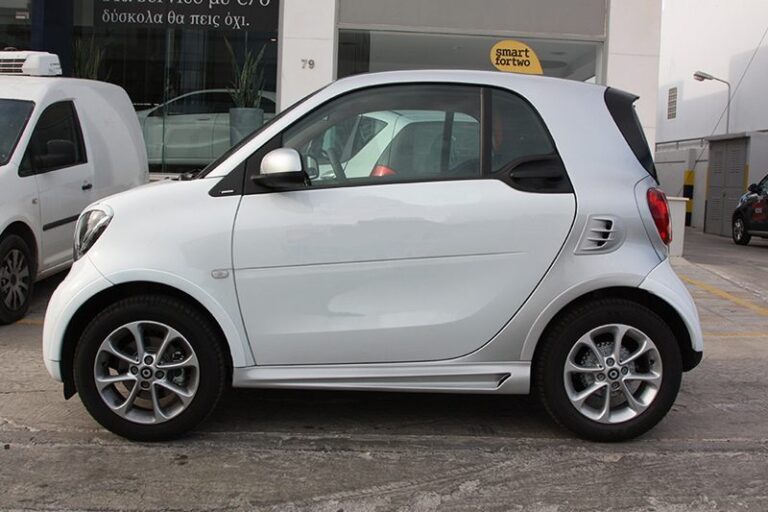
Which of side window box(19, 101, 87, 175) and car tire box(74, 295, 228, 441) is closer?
car tire box(74, 295, 228, 441)

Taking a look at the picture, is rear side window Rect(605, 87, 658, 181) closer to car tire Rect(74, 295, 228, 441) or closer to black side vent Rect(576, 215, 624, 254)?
black side vent Rect(576, 215, 624, 254)

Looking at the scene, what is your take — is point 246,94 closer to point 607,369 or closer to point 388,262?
point 388,262

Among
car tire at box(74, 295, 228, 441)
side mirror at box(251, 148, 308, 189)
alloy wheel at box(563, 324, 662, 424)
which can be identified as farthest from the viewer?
alloy wheel at box(563, 324, 662, 424)

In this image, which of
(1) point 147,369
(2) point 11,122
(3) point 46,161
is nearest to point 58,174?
(3) point 46,161

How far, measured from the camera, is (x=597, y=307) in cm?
391

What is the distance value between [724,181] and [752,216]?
4.42 m

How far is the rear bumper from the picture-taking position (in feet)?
12.8

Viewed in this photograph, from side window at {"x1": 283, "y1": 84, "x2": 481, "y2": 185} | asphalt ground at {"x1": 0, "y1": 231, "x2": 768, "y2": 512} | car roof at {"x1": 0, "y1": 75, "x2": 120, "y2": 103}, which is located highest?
car roof at {"x1": 0, "y1": 75, "x2": 120, "y2": 103}

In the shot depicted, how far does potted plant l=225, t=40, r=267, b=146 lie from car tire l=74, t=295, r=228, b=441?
8840 mm

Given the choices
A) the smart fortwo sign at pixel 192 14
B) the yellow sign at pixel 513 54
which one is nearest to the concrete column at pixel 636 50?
the yellow sign at pixel 513 54

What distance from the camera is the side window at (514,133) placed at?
3975 mm

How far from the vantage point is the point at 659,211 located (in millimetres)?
3967

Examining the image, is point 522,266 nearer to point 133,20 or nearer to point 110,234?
point 110,234

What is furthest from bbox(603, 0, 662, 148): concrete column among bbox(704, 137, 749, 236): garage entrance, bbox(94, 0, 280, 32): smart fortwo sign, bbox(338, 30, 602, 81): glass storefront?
bbox(704, 137, 749, 236): garage entrance
